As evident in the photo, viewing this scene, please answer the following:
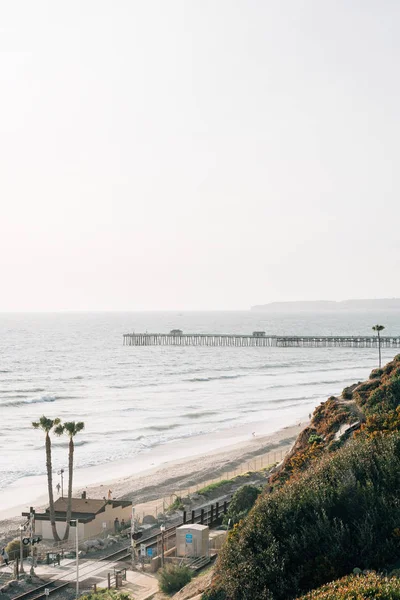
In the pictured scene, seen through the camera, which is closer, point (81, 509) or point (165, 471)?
point (81, 509)

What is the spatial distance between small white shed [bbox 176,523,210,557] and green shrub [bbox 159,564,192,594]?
12.7 feet

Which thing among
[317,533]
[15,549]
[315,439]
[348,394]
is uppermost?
[348,394]

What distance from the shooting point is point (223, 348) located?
174125 millimetres

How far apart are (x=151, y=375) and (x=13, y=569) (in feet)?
285

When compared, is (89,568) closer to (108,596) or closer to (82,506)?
(108,596)

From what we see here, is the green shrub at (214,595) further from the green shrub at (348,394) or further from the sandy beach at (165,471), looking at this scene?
the sandy beach at (165,471)

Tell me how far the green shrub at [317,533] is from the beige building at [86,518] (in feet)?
58.3

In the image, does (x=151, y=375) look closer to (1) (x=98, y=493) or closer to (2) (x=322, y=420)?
(1) (x=98, y=493)

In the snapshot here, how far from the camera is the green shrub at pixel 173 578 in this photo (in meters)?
25.6

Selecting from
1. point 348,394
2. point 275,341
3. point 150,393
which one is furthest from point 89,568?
point 275,341

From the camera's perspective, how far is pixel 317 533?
1811 centimetres

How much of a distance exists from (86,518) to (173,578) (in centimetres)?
1192

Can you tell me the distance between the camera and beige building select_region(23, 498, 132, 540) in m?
36.5

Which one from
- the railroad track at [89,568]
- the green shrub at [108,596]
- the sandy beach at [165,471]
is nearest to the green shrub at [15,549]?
the railroad track at [89,568]
